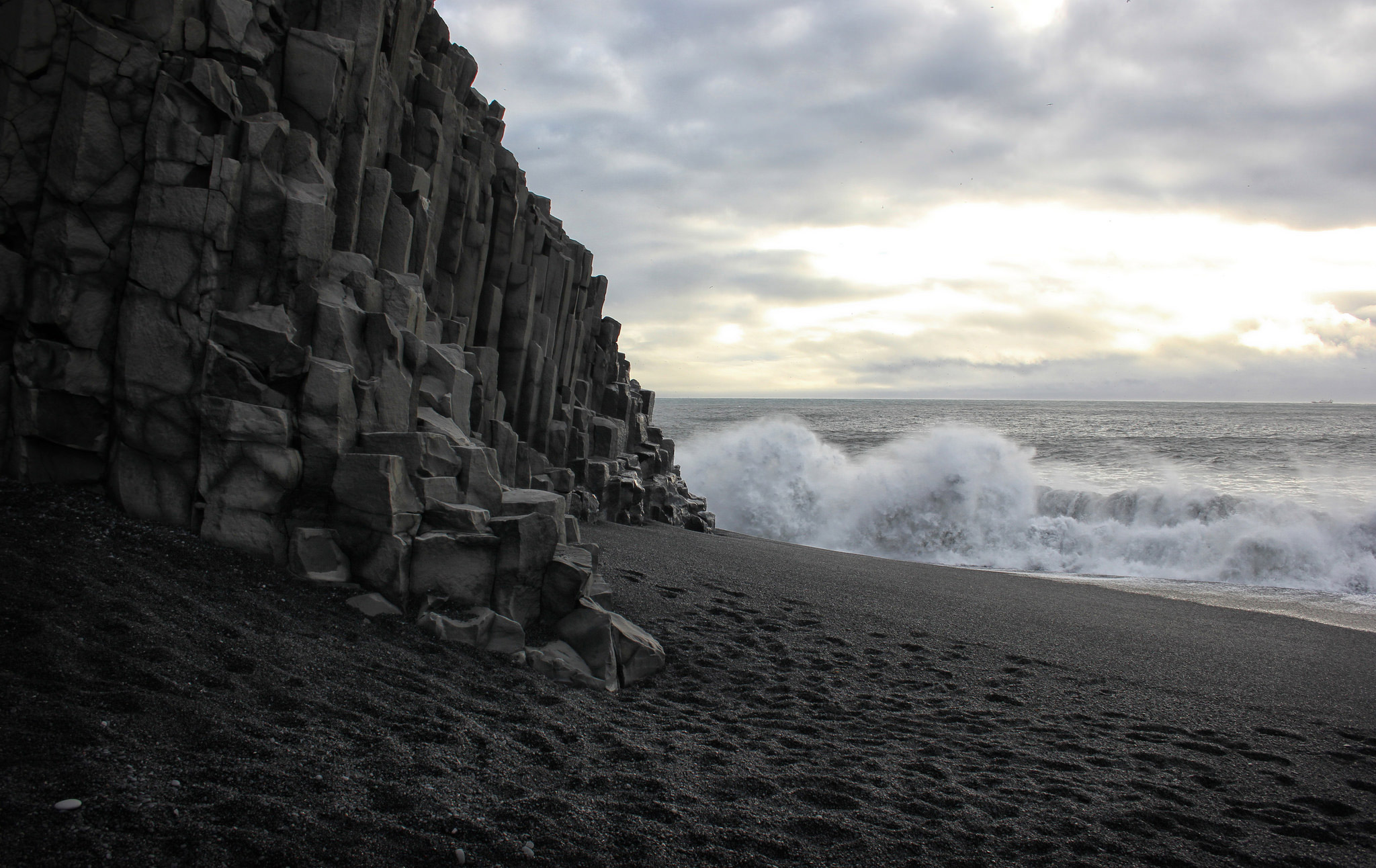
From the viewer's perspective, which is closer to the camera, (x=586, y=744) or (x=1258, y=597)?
(x=586, y=744)

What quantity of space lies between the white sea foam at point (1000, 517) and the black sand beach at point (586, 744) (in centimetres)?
1006

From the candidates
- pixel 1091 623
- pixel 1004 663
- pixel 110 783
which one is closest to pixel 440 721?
pixel 110 783

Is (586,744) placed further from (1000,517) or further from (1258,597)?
(1000,517)

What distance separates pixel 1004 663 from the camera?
752 cm

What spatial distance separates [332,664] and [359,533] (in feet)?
4.77

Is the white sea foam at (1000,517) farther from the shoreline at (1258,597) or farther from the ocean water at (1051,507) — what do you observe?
the shoreline at (1258,597)

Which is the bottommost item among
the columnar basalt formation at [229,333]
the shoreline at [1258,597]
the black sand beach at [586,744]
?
the shoreline at [1258,597]

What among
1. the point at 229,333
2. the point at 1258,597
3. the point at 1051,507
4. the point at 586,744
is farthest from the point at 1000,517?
the point at 229,333

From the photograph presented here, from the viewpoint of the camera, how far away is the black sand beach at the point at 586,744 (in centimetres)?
320

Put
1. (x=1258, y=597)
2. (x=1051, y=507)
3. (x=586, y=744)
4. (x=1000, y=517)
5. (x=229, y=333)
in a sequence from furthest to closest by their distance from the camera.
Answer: (x=1051, y=507) < (x=1000, y=517) < (x=1258, y=597) < (x=229, y=333) < (x=586, y=744)

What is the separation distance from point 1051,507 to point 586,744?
64.2 ft

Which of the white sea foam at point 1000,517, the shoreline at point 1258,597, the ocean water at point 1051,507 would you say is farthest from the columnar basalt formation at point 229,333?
the white sea foam at point 1000,517

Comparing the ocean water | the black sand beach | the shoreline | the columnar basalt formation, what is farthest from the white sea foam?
the columnar basalt formation

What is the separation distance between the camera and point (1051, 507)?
21.3 m
